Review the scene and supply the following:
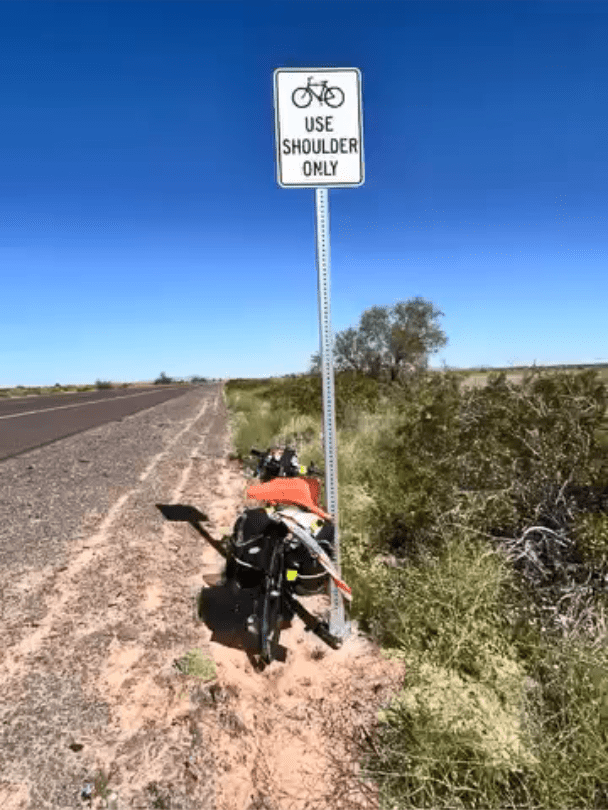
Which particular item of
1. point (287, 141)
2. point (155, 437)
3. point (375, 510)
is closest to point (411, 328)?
point (155, 437)

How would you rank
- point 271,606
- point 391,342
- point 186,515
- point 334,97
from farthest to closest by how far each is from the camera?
point 391,342, point 186,515, point 271,606, point 334,97

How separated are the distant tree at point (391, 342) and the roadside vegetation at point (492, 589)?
813 inches

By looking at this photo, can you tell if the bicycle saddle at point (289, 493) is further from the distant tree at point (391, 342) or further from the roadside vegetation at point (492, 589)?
the distant tree at point (391, 342)

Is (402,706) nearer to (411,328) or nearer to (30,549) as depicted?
(30,549)

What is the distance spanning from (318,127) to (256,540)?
292cm

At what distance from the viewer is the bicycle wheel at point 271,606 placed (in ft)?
11.5

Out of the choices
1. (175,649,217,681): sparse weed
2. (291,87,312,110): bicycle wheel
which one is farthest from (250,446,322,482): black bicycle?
(291,87,312,110): bicycle wheel

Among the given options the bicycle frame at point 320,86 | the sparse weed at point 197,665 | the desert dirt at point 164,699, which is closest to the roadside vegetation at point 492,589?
the desert dirt at point 164,699

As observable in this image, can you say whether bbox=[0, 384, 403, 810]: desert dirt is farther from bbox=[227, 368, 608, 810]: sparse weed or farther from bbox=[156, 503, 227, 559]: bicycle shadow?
bbox=[156, 503, 227, 559]: bicycle shadow

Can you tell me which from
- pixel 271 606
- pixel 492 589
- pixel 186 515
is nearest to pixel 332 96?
pixel 271 606

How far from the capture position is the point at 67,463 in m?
11.7

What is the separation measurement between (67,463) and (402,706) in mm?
10791

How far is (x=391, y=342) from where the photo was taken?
1282 inches

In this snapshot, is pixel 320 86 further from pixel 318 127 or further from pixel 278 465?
pixel 278 465
